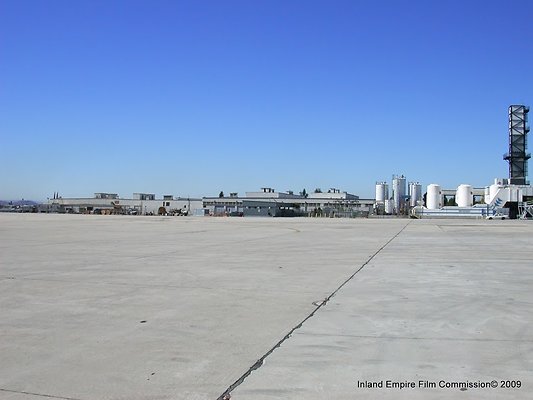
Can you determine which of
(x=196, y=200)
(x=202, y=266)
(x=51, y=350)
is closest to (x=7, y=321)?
(x=51, y=350)

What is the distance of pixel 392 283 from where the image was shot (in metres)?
11.1

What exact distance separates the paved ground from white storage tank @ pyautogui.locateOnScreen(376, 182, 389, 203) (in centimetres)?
14070

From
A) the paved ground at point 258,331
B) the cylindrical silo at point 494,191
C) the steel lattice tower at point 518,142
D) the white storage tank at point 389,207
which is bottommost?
the paved ground at point 258,331

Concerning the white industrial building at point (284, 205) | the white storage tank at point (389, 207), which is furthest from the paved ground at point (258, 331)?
the white storage tank at point (389, 207)

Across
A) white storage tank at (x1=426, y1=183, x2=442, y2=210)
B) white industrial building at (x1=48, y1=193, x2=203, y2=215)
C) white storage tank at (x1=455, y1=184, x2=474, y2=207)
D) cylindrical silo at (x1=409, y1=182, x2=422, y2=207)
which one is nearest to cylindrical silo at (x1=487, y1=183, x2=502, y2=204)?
white storage tank at (x1=455, y1=184, x2=474, y2=207)

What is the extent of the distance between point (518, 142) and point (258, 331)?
12161 cm

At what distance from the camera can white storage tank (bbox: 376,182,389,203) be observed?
15125 cm

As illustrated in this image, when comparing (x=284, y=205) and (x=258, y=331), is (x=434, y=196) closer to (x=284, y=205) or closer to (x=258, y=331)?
(x=284, y=205)

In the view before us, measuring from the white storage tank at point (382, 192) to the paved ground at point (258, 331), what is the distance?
140699 mm

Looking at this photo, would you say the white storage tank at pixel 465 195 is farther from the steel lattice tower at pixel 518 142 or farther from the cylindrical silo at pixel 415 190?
the cylindrical silo at pixel 415 190

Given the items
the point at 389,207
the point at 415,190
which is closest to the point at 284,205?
the point at 389,207

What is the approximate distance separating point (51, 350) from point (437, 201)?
120328mm

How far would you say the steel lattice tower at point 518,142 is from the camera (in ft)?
369

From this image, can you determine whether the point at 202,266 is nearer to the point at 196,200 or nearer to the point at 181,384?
the point at 181,384
